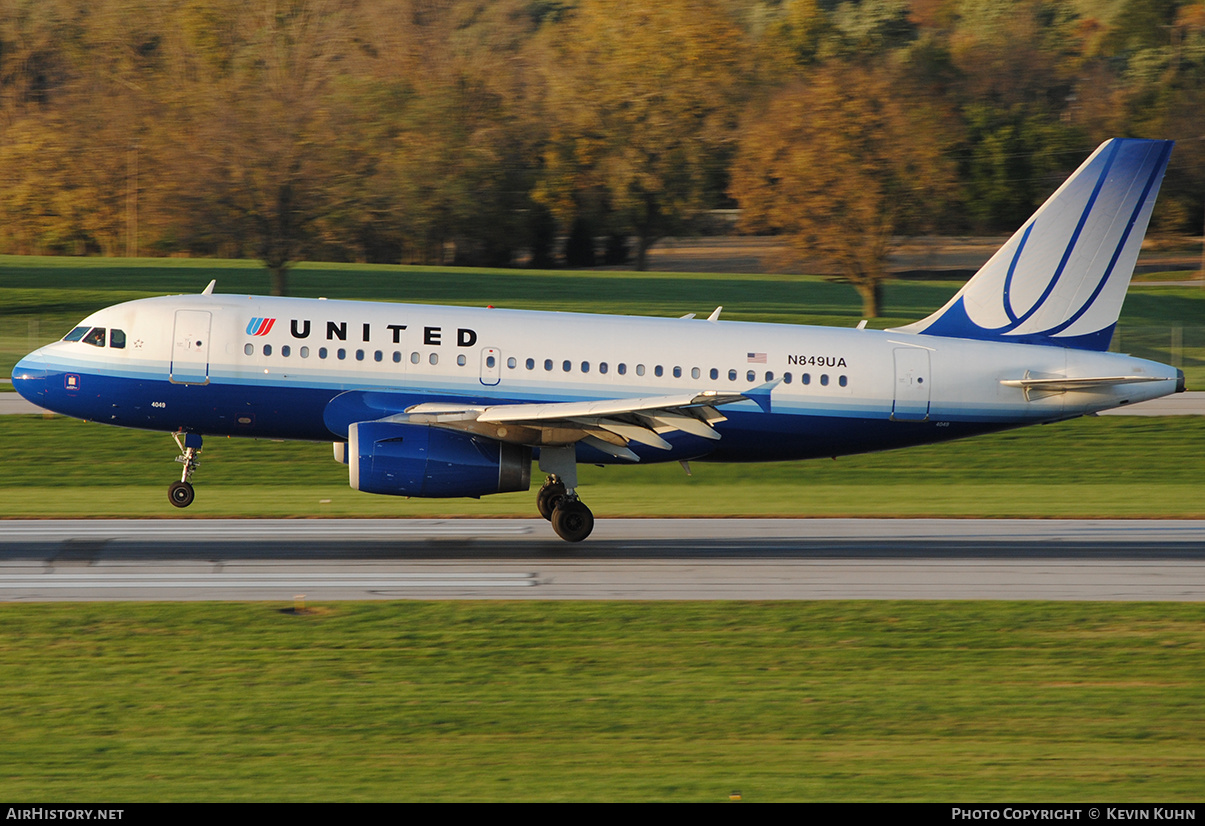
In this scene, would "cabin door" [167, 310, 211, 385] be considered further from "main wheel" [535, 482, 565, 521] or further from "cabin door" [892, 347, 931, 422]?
"cabin door" [892, 347, 931, 422]

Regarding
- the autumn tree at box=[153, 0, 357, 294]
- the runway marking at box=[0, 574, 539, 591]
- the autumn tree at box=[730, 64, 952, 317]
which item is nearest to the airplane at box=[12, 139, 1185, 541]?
the runway marking at box=[0, 574, 539, 591]

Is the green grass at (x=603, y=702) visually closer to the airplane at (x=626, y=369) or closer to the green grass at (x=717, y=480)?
the airplane at (x=626, y=369)

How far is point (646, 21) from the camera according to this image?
92062mm

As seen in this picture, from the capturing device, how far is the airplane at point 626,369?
77.9 feet

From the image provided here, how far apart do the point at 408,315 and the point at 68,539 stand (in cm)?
740

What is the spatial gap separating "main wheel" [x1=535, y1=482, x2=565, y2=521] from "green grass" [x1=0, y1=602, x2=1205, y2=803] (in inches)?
243

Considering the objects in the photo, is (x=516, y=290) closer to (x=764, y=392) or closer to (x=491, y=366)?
(x=491, y=366)

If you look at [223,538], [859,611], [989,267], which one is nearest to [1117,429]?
[989,267]

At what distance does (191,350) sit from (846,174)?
4373 centimetres

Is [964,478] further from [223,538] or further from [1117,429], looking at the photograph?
[223,538]

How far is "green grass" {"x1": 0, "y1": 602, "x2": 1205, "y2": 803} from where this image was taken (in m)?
12.0

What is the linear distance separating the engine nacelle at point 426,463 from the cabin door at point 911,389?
285 inches

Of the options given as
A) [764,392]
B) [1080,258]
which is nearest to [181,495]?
[764,392]

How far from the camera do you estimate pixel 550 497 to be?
2484 centimetres
